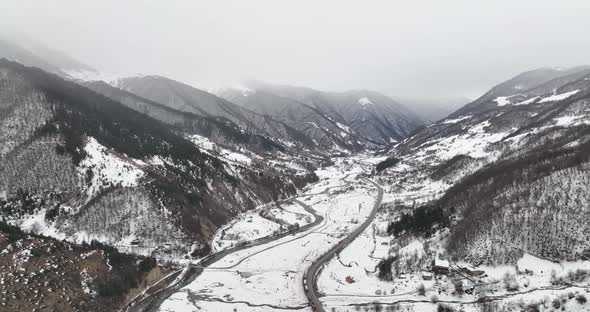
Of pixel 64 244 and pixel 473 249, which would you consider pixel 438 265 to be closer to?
pixel 473 249

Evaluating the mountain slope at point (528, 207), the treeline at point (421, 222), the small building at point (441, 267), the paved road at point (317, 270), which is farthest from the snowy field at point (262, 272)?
the mountain slope at point (528, 207)

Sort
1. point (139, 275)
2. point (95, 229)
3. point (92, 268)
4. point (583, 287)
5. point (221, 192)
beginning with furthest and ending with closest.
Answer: point (221, 192)
point (95, 229)
point (139, 275)
point (92, 268)
point (583, 287)

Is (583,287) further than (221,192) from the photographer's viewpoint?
No

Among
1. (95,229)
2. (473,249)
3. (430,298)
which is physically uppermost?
(95,229)

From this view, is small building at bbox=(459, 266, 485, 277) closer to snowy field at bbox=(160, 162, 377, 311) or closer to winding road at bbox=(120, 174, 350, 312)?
snowy field at bbox=(160, 162, 377, 311)

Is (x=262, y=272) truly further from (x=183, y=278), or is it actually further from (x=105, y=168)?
(x=105, y=168)

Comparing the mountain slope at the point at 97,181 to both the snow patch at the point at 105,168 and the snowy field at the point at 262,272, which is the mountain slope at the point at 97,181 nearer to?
the snow patch at the point at 105,168

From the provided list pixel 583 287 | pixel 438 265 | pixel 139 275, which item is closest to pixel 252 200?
pixel 139 275
